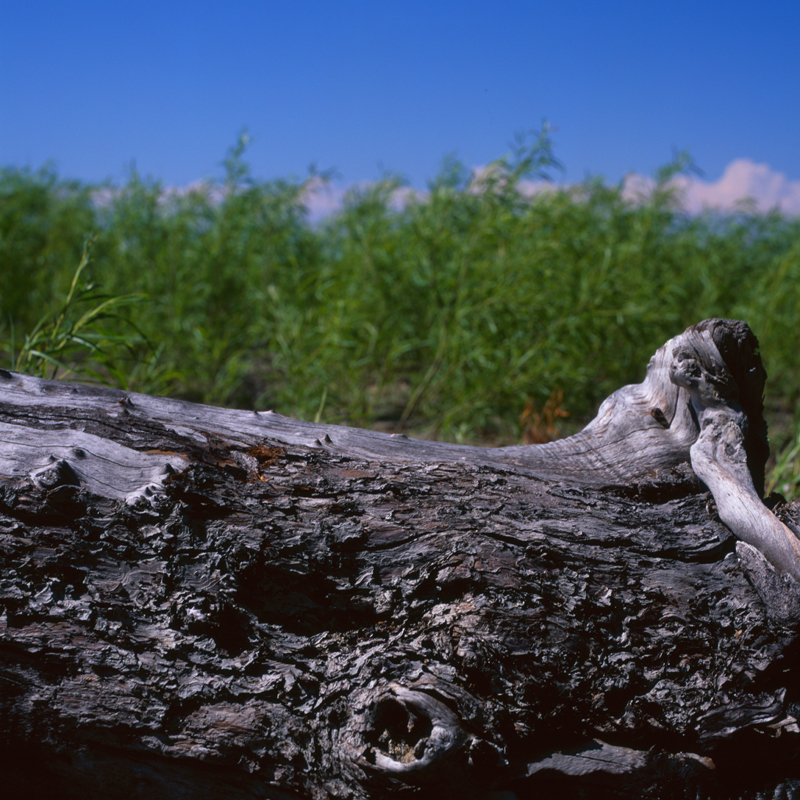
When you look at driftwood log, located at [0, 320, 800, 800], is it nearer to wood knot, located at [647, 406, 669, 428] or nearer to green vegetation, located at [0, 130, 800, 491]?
wood knot, located at [647, 406, 669, 428]

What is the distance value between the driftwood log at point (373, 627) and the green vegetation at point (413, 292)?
198cm

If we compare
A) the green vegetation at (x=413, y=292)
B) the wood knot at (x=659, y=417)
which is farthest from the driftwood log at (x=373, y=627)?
the green vegetation at (x=413, y=292)

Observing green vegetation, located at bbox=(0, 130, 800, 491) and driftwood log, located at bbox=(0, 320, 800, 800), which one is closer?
driftwood log, located at bbox=(0, 320, 800, 800)

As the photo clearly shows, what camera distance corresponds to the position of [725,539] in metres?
1.58

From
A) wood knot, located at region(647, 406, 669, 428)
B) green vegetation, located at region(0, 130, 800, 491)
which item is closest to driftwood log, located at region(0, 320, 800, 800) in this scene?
wood knot, located at region(647, 406, 669, 428)

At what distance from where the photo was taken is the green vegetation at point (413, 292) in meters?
4.69

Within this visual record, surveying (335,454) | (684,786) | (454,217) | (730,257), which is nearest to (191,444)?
(335,454)

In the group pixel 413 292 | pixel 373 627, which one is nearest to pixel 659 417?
pixel 373 627

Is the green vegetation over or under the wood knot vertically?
over

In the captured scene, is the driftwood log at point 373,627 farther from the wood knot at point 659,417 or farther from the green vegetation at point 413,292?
the green vegetation at point 413,292

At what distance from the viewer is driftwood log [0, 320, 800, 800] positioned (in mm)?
1380

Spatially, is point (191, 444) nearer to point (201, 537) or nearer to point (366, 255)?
point (201, 537)

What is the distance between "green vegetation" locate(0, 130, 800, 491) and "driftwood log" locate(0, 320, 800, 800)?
1.98m

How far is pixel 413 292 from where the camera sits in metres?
5.59
